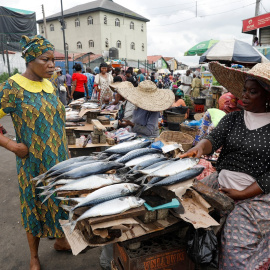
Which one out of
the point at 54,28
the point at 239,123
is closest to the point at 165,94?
the point at 239,123

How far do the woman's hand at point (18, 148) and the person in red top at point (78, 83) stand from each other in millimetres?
6832

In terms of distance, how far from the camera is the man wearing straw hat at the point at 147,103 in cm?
399

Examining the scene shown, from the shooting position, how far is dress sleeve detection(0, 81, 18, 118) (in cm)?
202

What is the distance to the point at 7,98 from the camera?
6.66ft

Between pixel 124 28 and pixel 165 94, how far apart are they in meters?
39.6

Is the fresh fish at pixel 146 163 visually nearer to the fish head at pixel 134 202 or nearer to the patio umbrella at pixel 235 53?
the fish head at pixel 134 202

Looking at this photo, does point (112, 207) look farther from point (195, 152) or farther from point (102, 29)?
point (102, 29)

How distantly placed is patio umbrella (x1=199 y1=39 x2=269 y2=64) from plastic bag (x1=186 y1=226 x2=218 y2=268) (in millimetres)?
6042

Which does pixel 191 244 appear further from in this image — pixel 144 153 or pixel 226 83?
pixel 226 83

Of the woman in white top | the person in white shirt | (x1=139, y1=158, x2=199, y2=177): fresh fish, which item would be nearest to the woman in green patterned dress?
(x1=139, y1=158, x2=199, y2=177): fresh fish

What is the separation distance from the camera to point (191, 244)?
1.78 metres

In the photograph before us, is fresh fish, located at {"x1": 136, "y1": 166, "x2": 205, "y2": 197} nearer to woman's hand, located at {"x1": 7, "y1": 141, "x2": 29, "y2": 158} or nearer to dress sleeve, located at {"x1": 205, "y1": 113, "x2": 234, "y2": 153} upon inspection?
dress sleeve, located at {"x1": 205, "y1": 113, "x2": 234, "y2": 153}

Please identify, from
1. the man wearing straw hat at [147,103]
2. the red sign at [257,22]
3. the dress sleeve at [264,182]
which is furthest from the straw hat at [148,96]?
the red sign at [257,22]

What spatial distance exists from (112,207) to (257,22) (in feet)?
51.8
